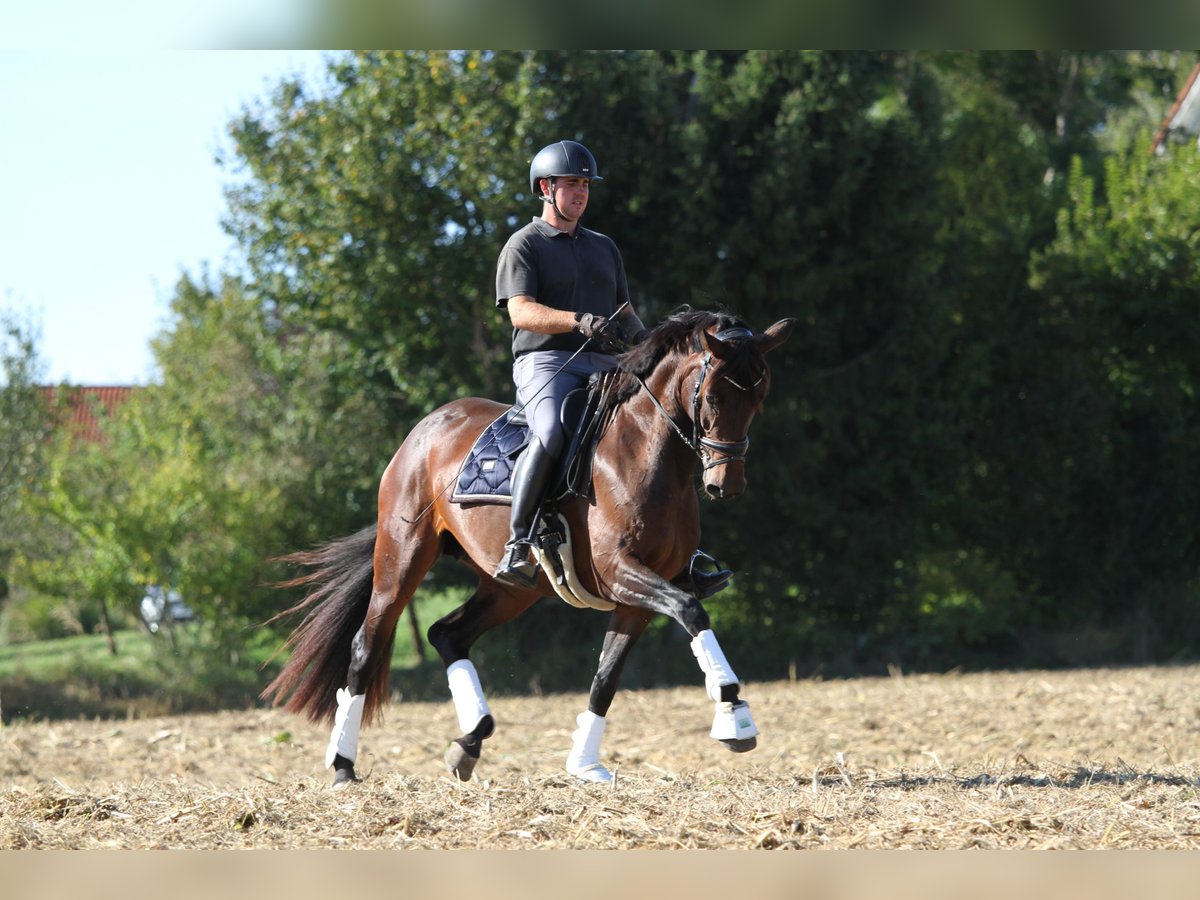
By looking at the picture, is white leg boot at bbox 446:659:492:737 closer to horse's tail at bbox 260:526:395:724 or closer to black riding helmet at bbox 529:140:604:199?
horse's tail at bbox 260:526:395:724

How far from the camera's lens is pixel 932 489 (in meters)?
18.5

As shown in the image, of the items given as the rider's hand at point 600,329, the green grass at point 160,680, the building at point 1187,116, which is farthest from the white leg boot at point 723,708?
the building at point 1187,116

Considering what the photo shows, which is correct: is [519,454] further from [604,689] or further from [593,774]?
[593,774]

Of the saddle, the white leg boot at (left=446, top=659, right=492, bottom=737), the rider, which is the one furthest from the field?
the saddle

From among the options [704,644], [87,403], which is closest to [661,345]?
[704,644]

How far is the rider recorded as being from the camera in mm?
6738

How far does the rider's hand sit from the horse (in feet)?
0.54

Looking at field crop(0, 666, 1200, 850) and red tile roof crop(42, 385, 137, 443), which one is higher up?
red tile roof crop(42, 385, 137, 443)

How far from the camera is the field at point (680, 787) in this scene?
5188 mm

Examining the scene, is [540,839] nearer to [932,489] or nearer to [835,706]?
[835,706]

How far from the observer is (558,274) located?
7012mm

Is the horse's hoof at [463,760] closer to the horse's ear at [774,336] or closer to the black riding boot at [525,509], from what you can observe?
the black riding boot at [525,509]

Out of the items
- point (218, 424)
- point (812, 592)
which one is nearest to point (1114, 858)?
point (812, 592)

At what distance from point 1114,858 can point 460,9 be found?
388cm
